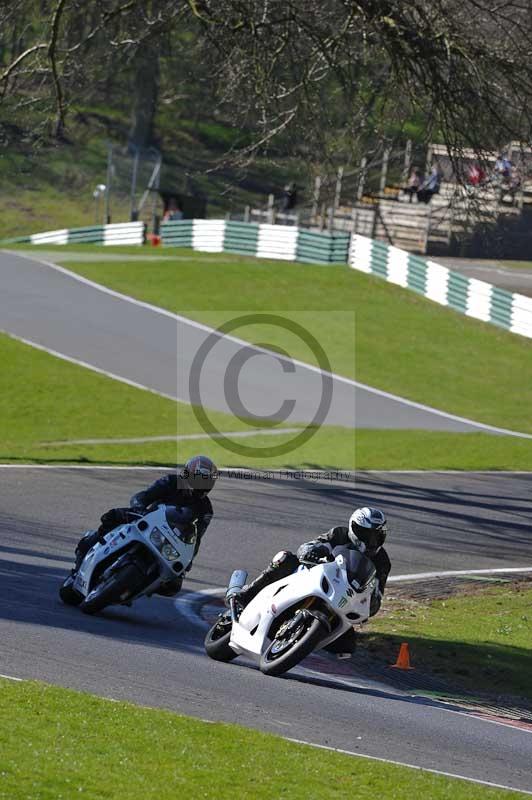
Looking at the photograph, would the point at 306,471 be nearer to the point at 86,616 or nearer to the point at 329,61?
the point at 329,61

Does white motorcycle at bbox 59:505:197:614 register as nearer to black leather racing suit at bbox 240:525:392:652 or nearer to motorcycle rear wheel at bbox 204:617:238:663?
motorcycle rear wheel at bbox 204:617:238:663

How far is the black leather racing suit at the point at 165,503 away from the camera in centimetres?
1183

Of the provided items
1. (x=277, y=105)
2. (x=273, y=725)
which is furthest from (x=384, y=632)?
(x=277, y=105)

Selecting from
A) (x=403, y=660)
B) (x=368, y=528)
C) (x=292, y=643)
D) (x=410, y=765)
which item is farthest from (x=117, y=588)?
(x=410, y=765)

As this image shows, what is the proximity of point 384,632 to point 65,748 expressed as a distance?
6122 millimetres

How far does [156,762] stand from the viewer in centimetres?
733

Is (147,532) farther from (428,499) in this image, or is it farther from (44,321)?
(44,321)

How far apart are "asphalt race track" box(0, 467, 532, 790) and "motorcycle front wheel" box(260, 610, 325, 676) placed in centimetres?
16

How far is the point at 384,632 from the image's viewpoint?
12922 millimetres

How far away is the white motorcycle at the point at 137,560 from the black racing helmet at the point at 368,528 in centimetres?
178

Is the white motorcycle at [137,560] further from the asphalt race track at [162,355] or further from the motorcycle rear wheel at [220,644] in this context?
the asphalt race track at [162,355]

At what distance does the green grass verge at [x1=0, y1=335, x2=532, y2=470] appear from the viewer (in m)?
22.6

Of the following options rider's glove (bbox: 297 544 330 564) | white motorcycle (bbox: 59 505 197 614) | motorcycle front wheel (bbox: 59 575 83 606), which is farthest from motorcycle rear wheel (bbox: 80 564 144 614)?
rider's glove (bbox: 297 544 330 564)

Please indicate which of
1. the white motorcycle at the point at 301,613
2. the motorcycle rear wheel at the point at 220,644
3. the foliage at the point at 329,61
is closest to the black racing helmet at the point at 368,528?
the white motorcycle at the point at 301,613
